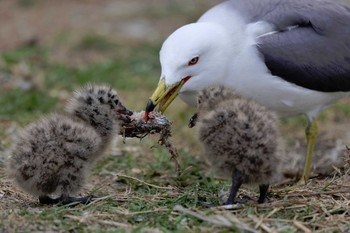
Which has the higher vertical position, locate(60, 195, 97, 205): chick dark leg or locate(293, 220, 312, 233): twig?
locate(60, 195, 97, 205): chick dark leg

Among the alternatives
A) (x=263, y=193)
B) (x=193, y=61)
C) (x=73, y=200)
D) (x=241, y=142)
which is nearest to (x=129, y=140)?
(x=193, y=61)

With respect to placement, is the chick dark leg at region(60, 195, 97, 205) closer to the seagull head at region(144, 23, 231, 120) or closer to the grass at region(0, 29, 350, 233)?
the grass at region(0, 29, 350, 233)

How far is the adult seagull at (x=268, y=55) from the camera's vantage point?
20.8 ft

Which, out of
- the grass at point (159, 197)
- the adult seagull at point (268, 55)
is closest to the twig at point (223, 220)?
the grass at point (159, 197)

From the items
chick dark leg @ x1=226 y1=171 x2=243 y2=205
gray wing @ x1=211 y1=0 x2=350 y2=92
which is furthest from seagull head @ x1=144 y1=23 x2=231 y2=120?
chick dark leg @ x1=226 y1=171 x2=243 y2=205

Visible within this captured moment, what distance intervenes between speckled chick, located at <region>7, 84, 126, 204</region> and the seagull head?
0.68 meters

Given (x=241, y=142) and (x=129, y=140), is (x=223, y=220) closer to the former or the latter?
(x=241, y=142)

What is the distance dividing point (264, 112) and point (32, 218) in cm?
175

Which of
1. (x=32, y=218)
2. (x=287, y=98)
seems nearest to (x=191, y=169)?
(x=287, y=98)

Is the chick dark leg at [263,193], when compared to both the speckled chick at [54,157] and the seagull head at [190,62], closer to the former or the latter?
the seagull head at [190,62]

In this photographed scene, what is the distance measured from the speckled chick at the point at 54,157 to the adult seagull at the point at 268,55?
803 millimetres

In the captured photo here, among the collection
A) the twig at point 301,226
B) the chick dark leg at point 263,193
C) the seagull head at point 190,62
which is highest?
the seagull head at point 190,62

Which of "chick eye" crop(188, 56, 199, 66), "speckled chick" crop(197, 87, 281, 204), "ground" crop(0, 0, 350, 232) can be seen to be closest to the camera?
"ground" crop(0, 0, 350, 232)

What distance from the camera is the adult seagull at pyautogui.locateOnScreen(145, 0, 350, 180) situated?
6.35 metres
